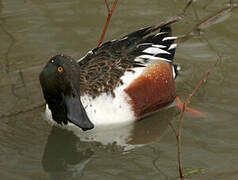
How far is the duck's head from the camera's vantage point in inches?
214

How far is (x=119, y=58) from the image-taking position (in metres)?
5.98

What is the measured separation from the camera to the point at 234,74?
266 inches

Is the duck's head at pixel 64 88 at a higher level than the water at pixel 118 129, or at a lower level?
higher

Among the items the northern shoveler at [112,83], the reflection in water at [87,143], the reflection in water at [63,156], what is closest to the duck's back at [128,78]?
the northern shoveler at [112,83]

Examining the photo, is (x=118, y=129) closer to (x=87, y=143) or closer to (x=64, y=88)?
(x=87, y=143)

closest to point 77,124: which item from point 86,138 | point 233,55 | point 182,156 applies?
point 86,138

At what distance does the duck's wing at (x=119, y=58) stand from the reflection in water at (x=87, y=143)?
472 millimetres

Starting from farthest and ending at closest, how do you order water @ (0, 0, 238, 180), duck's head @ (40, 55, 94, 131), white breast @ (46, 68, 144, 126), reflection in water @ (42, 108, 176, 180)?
white breast @ (46, 68, 144, 126) → duck's head @ (40, 55, 94, 131) → reflection in water @ (42, 108, 176, 180) → water @ (0, 0, 238, 180)

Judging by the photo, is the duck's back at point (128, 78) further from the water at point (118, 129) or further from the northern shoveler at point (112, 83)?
the water at point (118, 129)

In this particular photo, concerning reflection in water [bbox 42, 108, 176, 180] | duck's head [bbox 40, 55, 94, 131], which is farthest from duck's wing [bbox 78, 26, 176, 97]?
reflection in water [bbox 42, 108, 176, 180]

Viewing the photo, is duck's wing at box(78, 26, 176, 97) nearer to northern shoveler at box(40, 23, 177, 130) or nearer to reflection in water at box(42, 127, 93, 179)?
northern shoveler at box(40, 23, 177, 130)

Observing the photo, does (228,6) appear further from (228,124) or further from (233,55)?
(228,124)

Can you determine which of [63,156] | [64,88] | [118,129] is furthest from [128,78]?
[63,156]

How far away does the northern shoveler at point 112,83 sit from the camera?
5.50 metres
